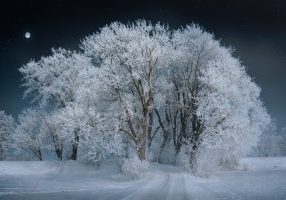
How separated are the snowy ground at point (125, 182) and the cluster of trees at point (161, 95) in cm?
287

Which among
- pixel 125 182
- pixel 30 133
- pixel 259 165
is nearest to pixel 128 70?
pixel 125 182

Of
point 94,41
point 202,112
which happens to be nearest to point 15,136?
point 94,41

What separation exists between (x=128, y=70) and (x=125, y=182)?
11.9m

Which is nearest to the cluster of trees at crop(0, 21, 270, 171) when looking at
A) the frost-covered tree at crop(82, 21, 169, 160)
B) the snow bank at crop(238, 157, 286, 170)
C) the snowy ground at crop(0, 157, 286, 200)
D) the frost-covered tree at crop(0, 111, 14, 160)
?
the frost-covered tree at crop(82, 21, 169, 160)

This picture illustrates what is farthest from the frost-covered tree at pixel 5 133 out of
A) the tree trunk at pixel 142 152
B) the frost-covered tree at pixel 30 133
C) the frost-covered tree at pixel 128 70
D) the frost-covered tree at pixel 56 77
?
the tree trunk at pixel 142 152

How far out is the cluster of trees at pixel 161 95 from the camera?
36.6m

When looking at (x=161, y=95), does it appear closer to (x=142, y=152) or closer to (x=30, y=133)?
(x=142, y=152)

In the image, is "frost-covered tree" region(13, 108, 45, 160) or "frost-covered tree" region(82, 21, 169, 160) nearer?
"frost-covered tree" region(82, 21, 169, 160)

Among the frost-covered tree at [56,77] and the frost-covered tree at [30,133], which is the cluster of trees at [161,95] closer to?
the frost-covered tree at [56,77]

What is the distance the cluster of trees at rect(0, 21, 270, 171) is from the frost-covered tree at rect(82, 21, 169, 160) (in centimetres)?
8

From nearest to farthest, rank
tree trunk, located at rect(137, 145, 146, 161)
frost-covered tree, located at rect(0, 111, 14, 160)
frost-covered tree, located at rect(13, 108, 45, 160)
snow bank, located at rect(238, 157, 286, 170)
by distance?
tree trunk, located at rect(137, 145, 146, 161)
snow bank, located at rect(238, 157, 286, 170)
frost-covered tree, located at rect(13, 108, 45, 160)
frost-covered tree, located at rect(0, 111, 14, 160)

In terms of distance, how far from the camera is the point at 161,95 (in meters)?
41.1

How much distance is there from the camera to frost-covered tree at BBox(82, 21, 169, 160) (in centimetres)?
3628

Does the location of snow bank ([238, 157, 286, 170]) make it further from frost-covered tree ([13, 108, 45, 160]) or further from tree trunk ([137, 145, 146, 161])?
frost-covered tree ([13, 108, 45, 160])
